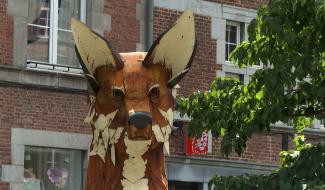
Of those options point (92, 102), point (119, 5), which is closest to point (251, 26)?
point (92, 102)

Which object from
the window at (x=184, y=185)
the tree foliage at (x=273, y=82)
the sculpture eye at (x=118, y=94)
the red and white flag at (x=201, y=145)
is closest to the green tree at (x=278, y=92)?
the tree foliage at (x=273, y=82)

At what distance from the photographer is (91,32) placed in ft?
13.5

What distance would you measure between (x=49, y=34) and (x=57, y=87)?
2.93ft

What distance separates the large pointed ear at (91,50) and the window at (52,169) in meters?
10.9

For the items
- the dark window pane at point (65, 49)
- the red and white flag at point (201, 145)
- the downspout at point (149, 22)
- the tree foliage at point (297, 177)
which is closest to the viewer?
the tree foliage at point (297, 177)

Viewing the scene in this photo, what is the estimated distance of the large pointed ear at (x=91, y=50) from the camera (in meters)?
4.12

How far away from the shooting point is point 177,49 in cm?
419

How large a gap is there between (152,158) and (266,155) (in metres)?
14.0

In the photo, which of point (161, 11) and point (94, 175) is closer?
point (94, 175)

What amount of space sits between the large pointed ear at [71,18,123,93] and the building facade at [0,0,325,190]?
10.1m

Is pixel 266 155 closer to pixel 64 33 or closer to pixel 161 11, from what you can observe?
pixel 161 11

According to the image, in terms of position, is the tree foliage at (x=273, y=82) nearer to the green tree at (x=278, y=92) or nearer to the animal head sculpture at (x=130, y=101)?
the green tree at (x=278, y=92)

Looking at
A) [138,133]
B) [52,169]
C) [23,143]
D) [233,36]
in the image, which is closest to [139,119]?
[138,133]

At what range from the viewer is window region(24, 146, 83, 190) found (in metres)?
15.0
